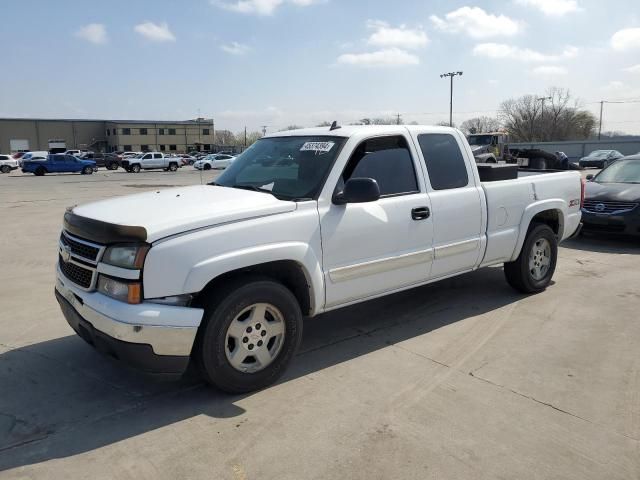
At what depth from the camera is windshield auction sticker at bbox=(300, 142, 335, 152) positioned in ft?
14.1

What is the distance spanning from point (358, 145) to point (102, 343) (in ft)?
8.12

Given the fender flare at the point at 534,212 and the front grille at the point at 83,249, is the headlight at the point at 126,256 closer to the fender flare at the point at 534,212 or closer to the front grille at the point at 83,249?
the front grille at the point at 83,249

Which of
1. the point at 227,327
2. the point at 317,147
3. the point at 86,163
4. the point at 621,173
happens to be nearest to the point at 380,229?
the point at 317,147

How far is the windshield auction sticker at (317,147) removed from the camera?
14.1 feet

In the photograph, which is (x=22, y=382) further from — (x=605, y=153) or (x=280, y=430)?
(x=605, y=153)

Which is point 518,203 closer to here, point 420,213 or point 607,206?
point 420,213

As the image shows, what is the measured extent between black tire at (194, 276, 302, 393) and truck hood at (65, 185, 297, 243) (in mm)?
494

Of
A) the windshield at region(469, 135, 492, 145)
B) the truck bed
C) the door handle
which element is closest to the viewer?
the door handle

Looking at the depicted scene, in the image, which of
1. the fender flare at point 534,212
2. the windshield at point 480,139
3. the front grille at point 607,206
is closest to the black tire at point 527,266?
the fender flare at point 534,212

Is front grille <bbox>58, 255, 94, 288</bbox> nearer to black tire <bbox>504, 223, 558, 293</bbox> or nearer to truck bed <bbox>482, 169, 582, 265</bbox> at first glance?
truck bed <bbox>482, 169, 582, 265</bbox>

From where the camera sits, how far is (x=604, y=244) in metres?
9.47

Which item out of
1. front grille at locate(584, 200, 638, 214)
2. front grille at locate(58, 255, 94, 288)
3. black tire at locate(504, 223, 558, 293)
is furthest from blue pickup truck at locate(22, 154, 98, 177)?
black tire at locate(504, 223, 558, 293)

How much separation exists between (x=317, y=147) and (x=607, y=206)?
712 centimetres

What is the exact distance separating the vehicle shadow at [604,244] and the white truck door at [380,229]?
569cm
